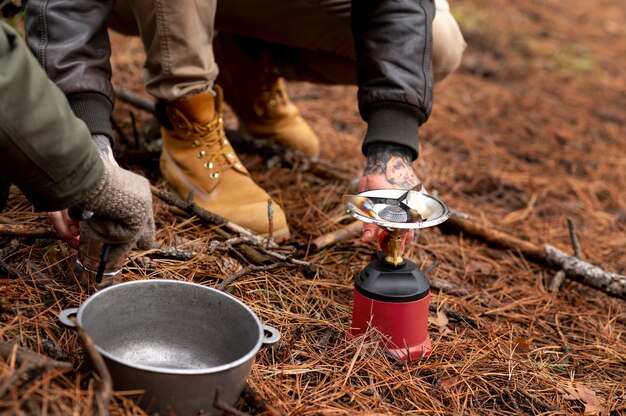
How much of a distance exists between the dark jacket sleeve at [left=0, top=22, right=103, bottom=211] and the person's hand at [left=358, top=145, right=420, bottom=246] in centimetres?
90

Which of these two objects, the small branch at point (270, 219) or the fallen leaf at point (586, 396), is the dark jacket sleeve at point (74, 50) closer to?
the small branch at point (270, 219)

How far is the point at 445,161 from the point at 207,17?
176 cm

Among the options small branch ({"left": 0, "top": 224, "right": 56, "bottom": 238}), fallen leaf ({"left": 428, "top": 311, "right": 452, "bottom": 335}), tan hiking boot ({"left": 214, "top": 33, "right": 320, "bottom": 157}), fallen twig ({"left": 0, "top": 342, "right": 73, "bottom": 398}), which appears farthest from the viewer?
tan hiking boot ({"left": 214, "top": 33, "right": 320, "bottom": 157})

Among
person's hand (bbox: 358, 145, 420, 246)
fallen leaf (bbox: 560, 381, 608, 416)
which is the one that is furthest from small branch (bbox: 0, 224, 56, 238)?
fallen leaf (bbox: 560, 381, 608, 416)

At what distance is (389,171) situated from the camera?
6.79 ft

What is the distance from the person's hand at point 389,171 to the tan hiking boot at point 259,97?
3.12 ft

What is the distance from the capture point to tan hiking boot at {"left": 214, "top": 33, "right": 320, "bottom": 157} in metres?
2.93

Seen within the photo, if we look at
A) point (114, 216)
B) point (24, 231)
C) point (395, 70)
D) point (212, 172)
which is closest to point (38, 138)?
point (114, 216)

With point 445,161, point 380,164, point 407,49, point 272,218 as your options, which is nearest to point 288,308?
point 272,218

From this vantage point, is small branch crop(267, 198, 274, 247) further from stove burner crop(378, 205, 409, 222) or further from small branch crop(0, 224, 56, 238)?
small branch crop(0, 224, 56, 238)

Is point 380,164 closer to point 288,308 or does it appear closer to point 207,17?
point 288,308

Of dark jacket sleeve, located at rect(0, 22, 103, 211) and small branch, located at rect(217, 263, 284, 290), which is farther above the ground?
dark jacket sleeve, located at rect(0, 22, 103, 211)

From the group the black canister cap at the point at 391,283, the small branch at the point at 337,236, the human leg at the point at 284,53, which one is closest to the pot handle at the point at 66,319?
the black canister cap at the point at 391,283

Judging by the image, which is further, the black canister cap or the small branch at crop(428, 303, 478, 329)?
the small branch at crop(428, 303, 478, 329)
